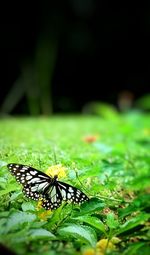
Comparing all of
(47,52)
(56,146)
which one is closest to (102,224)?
(56,146)

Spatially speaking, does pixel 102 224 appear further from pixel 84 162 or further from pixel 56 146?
pixel 56 146

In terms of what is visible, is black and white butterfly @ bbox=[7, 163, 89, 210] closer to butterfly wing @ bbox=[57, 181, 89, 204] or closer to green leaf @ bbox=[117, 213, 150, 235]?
butterfly wing @ bbox=[57, 181, 89, 204]

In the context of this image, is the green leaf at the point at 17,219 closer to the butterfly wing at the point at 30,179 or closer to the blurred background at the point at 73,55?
the butterfly wing at the point at 30,179

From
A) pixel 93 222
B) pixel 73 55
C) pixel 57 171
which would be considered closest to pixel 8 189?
pixel 57 171

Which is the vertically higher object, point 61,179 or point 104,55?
point 104,55

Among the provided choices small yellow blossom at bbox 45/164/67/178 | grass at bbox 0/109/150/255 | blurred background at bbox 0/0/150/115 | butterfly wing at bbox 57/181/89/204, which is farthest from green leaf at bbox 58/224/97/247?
blurred background at bbox 0/0/150/115
